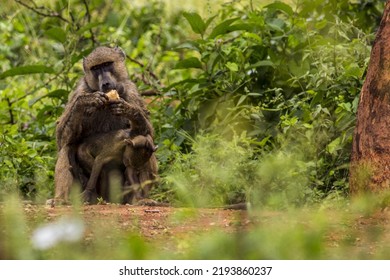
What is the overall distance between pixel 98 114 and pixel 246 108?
1.60 meters

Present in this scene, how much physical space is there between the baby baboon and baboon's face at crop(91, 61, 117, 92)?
41 cm

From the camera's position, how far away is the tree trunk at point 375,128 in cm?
733

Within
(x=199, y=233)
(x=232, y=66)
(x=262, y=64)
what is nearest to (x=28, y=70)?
(x=232, y=66)

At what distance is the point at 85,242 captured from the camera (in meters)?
5.85

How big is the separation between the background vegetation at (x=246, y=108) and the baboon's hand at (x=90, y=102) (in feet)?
2.74

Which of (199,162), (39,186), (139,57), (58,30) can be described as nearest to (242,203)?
(199,162)

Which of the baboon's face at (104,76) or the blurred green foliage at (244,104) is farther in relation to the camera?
the baboon's face at (104,76)

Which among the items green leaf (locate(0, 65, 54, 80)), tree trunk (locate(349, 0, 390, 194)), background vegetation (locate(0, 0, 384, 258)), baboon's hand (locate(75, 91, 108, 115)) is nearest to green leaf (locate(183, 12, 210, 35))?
background vegetation (locate(0, 0, 384, 258))

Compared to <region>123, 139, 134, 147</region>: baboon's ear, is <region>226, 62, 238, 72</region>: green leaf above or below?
above

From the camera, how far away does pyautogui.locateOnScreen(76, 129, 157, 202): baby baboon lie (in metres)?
8.72

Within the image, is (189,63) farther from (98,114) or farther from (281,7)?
(98,114)

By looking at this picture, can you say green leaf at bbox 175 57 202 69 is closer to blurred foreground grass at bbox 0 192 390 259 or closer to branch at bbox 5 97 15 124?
branch at bbox 5 97 15 124

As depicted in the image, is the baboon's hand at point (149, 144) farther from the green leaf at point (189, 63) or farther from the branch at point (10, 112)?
the branch at point (10, 112)

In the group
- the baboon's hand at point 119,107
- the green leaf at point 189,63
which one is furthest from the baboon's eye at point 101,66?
Result: the green leaf at point 189,63
